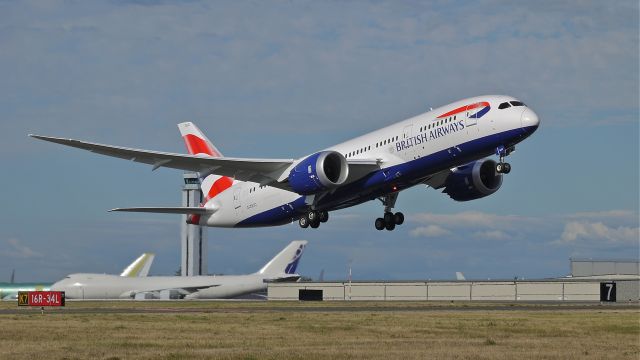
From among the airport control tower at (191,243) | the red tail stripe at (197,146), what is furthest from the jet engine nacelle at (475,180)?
the airport control tower at (191,243)

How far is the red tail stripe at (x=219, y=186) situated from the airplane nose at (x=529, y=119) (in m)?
23.4

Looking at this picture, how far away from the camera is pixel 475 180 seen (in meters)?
54.1

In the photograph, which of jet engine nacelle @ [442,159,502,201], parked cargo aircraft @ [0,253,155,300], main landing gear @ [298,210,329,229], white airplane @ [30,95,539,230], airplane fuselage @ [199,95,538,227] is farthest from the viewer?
parked cargo aircraft @ [0,253,155,300]

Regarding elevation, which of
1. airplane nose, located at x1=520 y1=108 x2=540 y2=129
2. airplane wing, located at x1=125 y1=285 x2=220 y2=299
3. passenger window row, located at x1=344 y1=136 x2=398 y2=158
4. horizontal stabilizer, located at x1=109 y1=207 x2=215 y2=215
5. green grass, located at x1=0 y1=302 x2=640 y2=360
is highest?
airplane nose, located at x1=520 y1=108 x2=540 y2=129

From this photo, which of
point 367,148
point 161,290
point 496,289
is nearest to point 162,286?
point 161,290

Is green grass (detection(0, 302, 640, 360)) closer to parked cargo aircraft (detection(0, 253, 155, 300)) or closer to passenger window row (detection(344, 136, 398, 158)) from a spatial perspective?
passenger window row (detection(344, 136, 398, 158))

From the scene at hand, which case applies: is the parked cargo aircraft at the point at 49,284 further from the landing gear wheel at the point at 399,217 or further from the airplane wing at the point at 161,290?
the landing gear wheel at the point at 399,217

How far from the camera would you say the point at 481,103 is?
4553 cm

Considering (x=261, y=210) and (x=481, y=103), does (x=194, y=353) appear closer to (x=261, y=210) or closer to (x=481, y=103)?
(x=481, y=103)

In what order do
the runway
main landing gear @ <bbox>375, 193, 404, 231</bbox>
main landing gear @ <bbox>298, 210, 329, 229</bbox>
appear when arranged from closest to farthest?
main landing gear @ <bbox>298, 210, 329, 229</bbox>, main landing gear @ <bbox>375, 193, 404, 231</bbox>, the runway

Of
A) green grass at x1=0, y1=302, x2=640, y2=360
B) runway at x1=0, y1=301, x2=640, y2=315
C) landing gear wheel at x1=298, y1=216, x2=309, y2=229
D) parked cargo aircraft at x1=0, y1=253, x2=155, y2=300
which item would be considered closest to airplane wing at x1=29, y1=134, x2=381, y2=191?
landing gear wheel at x1=298, y1=216, x2=309, y2=229

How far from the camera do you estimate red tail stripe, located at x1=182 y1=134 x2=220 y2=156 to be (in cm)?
6619

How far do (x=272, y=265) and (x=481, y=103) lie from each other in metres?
67.9

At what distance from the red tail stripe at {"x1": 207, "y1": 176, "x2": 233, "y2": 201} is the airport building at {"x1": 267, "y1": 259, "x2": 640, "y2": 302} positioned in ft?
132
